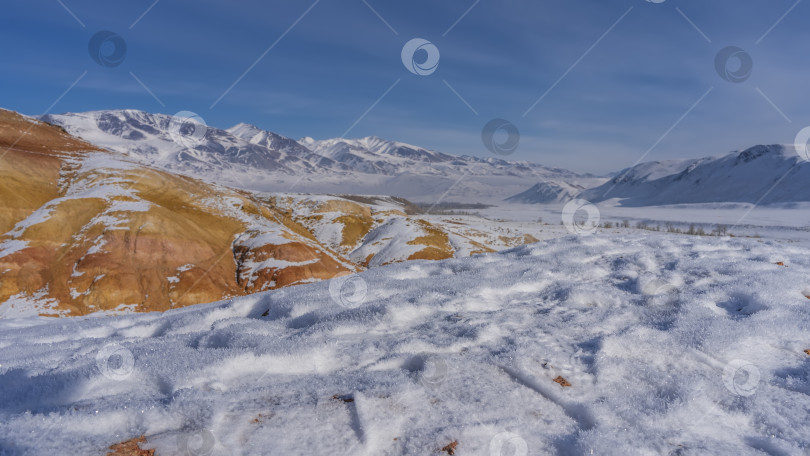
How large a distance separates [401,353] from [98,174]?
62.7 meters

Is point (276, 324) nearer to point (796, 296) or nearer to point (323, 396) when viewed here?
point (323, 396)

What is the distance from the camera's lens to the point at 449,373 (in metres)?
5.69

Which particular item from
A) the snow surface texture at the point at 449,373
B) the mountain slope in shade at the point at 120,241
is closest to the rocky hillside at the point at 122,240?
the mountain slope in shade at the point at 120,241

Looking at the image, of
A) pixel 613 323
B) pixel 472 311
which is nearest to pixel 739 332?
pixel 613 323

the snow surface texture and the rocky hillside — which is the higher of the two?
the rocky hillside

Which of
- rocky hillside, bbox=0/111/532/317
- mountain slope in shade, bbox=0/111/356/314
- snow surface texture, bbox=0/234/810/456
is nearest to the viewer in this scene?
snow surface texture, bbox=0/234/810/456

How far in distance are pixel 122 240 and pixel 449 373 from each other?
49.0m

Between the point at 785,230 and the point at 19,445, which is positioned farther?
the point at 785,230

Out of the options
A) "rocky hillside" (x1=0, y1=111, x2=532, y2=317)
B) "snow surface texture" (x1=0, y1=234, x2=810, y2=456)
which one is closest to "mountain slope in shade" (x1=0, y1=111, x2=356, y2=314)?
"rocky hillside" (x1=0, y1=111, x2=532, y2=317)

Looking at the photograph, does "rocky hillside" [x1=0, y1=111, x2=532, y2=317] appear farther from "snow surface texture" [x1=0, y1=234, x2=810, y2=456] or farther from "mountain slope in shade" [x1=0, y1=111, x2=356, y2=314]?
"snow surface texture" [x1=0, y1=234, x2=810, y2=456]

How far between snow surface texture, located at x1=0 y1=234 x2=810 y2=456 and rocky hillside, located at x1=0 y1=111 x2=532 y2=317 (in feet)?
118

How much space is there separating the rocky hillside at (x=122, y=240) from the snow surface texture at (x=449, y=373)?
35.9m

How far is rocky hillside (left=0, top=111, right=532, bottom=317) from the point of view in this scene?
1555 inches

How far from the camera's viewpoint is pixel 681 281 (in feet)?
31.7
